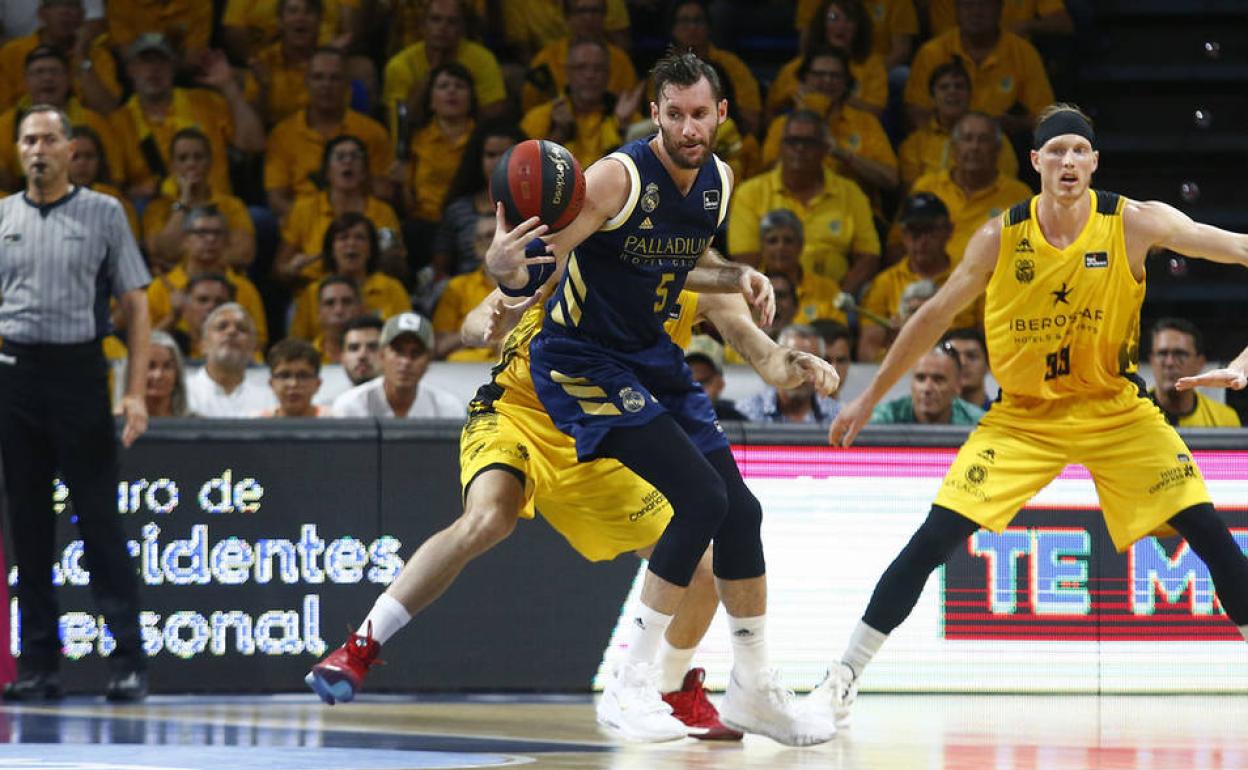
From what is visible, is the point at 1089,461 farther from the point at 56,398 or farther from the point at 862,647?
the point at 56,398

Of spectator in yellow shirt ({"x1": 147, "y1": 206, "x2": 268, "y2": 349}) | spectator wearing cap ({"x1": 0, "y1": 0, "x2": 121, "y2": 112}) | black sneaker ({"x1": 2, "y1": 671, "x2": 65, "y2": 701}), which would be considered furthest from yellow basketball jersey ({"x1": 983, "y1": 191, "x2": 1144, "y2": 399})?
spectator wearing cap ({"x1": 0, "y1": 0, "x2": 121, "y2": 112})

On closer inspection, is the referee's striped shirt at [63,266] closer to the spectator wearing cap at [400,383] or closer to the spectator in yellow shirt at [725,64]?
the spectator wearing cap at [400,383]

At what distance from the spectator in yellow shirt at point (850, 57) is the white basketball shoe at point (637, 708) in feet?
21.0

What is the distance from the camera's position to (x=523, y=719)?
709cm

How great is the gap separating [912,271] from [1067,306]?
151 inches

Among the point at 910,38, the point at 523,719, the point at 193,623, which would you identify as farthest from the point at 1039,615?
the point at 910,38

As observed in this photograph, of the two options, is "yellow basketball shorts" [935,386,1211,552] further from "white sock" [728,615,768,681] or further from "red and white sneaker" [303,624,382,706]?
"red and white sneaker" [303,624,382,706]

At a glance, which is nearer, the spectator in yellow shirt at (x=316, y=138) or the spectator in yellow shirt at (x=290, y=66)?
the spectator in yellow shirt at (x=316, y=138)

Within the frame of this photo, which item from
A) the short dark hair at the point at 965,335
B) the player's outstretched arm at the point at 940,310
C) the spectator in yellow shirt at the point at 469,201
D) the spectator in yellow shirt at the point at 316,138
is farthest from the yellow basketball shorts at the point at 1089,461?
the spectator in yellow shirt at the point at 316,138

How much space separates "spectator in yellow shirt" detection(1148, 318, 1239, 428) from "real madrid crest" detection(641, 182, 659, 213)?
12.5 feet

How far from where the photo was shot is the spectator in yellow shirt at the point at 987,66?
11773mm

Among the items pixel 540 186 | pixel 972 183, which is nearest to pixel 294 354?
pixel 540 186

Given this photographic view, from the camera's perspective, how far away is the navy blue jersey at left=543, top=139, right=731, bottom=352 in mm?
5945

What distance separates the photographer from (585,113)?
37.3ft
